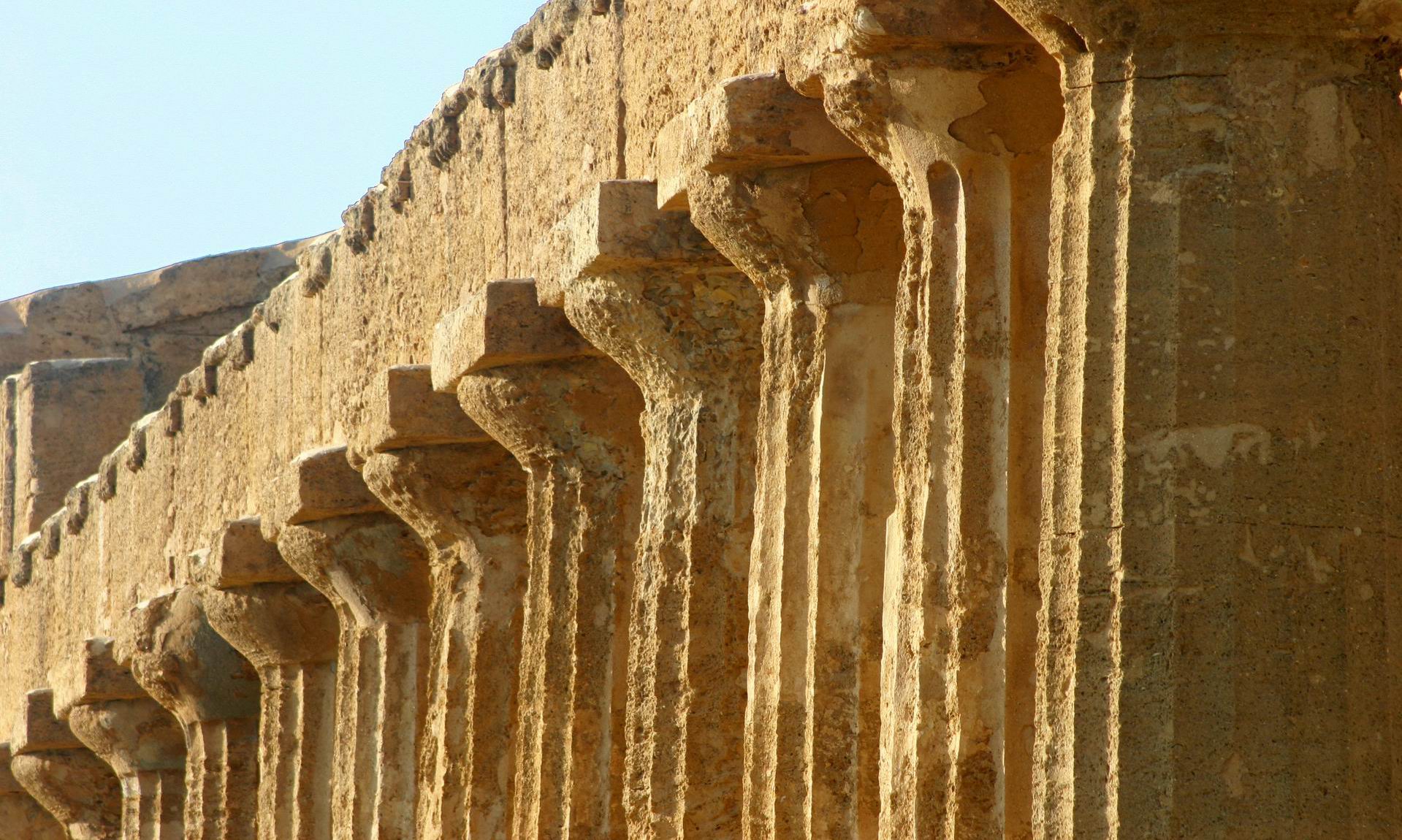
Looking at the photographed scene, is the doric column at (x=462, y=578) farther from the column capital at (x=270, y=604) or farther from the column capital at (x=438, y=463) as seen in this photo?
the column capital at (x=270, y=604)

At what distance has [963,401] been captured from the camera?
3867 millimetres

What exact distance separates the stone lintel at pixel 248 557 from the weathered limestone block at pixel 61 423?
17.2 ft

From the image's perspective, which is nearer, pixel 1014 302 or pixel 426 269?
pixel 1014 302

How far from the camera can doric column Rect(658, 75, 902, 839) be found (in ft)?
14.8

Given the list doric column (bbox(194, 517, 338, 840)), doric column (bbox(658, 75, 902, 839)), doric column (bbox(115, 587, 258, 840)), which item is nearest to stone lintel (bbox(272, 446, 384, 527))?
doric column (bbox(194, 517, 338, 840))

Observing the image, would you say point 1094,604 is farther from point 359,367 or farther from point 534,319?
point 359,367

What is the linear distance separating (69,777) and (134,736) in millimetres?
1566

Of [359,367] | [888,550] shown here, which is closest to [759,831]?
[888,550]

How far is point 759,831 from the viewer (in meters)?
4.58

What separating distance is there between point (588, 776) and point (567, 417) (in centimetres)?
89

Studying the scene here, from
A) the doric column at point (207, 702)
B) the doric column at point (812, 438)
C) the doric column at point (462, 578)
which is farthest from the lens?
the doric column at point (207, 702)

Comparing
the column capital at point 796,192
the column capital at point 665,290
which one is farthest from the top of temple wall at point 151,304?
the column capital at point 796,192

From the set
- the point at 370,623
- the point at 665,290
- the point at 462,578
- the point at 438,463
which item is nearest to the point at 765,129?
the point at 665,290

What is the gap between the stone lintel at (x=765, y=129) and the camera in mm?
4590
